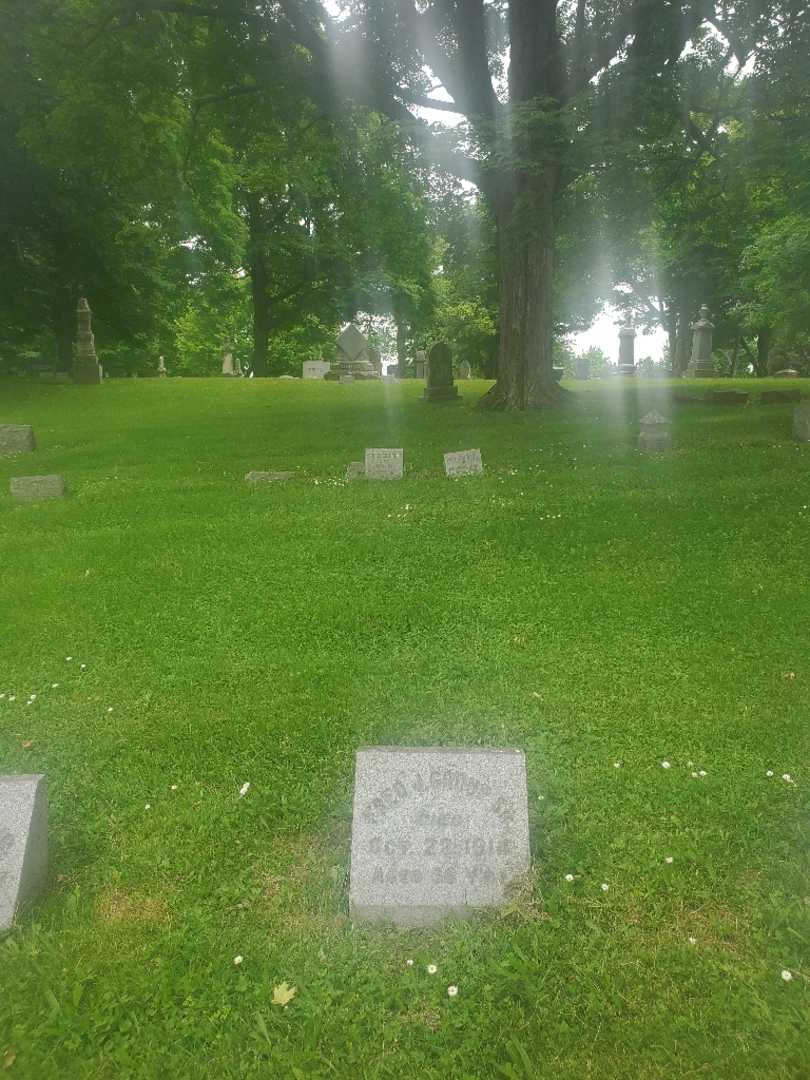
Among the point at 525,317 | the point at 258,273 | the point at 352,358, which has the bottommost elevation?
the point at 352,358

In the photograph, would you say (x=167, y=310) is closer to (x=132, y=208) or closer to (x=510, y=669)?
(x=132, y=208)

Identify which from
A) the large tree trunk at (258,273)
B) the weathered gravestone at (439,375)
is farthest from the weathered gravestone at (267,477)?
the large tree trunk at (258,273)

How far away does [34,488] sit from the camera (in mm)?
10602

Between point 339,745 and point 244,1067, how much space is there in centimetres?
188

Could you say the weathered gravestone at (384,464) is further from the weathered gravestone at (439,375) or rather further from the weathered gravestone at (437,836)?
the weathered gravestone at (439,375)

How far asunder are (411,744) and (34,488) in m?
8.63

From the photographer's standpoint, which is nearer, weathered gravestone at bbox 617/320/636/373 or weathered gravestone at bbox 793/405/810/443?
weathered gravestone at bbox 793/405/810/443

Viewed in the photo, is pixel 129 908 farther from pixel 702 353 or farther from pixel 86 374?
pixel 702 353

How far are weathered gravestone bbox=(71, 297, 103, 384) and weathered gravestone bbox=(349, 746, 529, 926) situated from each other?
2628 cm

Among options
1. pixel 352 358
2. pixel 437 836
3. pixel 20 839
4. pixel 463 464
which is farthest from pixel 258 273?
pixel 437 836

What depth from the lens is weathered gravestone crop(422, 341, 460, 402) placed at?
20.7 metres

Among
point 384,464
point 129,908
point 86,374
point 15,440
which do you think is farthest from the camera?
point 86,374

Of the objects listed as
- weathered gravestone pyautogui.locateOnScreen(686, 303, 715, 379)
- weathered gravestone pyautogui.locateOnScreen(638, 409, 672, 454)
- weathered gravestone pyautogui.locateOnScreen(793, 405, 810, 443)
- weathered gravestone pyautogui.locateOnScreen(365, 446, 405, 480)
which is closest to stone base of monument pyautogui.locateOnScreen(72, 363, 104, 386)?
weathered gravestone pyautogui.locateOnScreen(365, 446, 405, 480)

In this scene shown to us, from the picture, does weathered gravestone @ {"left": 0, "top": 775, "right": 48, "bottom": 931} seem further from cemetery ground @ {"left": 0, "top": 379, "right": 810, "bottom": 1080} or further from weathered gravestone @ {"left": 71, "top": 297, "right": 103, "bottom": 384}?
weathered gravestone @ {"left": 71, "top": 297, "right": 103, "bottom": 384}
